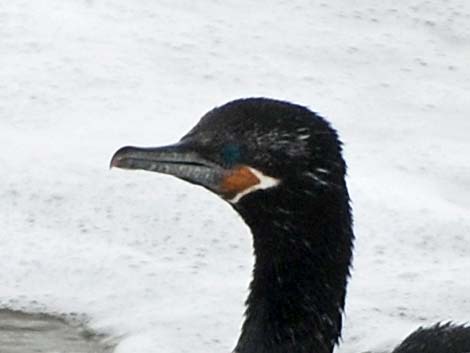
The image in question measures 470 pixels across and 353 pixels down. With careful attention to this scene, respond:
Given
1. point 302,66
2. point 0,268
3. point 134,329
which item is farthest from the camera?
point 302,66

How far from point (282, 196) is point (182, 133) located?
316cm

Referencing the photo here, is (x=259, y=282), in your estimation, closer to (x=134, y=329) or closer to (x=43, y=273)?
(x=134, y=329)

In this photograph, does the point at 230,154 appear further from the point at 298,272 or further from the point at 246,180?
the point at 298,272

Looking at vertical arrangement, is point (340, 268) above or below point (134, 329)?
above

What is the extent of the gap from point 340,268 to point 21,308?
206 centimetres

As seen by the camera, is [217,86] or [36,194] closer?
[36,194]

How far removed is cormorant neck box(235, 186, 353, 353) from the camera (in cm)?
452

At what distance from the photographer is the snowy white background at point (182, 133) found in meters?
6.46

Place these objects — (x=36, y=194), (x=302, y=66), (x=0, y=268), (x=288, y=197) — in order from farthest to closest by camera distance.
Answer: (x=302, y=66), (x=36, y=194), (x=0, y=268), (x=288, y=197)

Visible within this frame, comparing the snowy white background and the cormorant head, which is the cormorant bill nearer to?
the cormorant head

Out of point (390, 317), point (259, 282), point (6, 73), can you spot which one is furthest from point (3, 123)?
point (259, 282)

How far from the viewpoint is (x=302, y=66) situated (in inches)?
335

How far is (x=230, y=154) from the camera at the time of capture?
4500mm

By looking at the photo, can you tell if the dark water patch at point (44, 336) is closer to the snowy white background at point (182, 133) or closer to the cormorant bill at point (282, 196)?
the snowy white background at point (182, 133)
